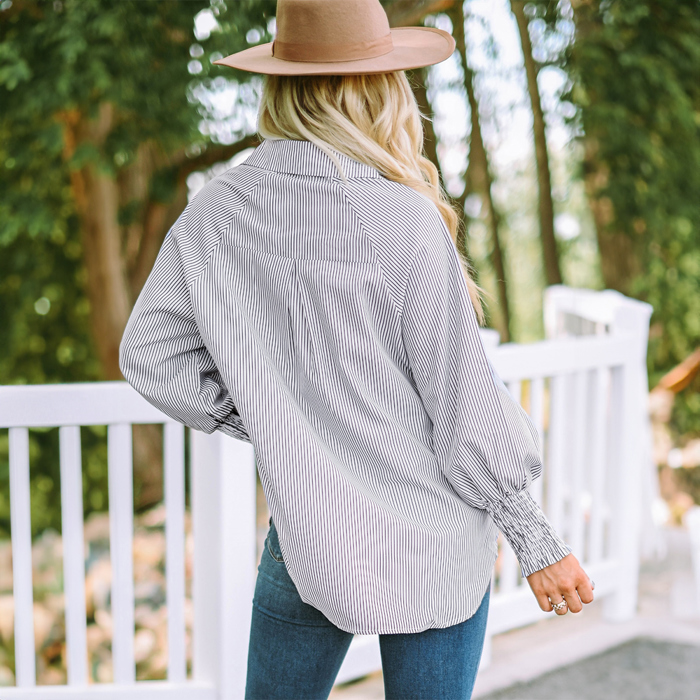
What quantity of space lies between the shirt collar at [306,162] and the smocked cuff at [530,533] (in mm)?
510

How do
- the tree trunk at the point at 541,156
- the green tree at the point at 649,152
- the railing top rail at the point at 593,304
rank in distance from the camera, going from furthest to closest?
the tree trunk at the point at 541,156
the green tree at the point at 649,152
the railing top rail at the point at 593,304

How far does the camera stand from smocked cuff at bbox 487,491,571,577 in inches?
42.9

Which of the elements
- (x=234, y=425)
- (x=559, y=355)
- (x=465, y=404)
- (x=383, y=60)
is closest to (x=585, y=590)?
(x=465, y=404)

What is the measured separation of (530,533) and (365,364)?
0.34 meters

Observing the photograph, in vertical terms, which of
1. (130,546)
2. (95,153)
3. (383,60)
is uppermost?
(383,60)

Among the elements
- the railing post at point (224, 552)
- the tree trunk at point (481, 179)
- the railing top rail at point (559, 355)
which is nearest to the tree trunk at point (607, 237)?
the tree trunk at point (481, 179)

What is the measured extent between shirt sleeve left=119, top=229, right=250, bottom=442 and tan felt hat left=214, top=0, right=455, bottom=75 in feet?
1.08

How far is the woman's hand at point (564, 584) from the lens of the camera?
1.10m

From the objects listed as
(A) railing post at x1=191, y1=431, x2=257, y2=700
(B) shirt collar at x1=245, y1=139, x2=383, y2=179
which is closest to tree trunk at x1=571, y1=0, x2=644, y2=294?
(A) railing post at x1=191, y1=431, x2=257, y2=700

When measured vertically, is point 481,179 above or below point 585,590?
above

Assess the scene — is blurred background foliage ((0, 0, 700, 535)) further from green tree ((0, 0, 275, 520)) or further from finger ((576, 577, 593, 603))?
finger ((576, 577, 593, 603))

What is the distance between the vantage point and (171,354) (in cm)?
123

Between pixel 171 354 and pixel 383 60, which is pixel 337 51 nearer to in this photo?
pixel 383 60

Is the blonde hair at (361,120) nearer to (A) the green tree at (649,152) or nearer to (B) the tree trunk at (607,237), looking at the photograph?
(A) the green tree at (649,152)
